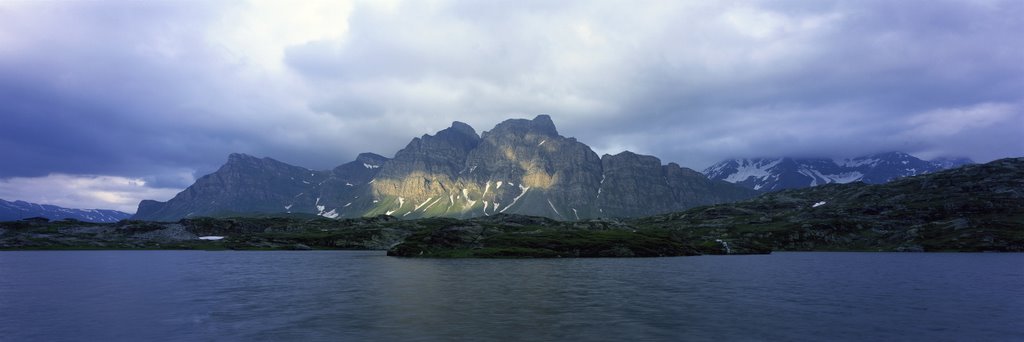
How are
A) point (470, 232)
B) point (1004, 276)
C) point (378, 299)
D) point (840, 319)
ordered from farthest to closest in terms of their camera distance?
point (470, 232)
point (1004, 276)
point (378, 299)
point (840, 319)

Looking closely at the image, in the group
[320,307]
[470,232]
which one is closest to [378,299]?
[320,307]

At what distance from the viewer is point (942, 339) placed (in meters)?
40.7

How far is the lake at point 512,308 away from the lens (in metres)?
43.4

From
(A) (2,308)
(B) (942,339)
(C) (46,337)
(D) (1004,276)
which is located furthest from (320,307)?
(D) (1004,276)

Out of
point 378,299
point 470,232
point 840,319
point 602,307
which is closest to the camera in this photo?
point 840,319

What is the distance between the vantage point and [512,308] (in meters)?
56.3

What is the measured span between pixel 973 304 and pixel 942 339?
27140 millimetres

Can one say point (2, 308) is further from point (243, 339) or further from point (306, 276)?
point (306, 276)

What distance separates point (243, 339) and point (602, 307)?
33.4m

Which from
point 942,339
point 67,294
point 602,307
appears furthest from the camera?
point 67,294

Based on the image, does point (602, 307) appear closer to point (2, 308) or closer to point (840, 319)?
point (840, 319)

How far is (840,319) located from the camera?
166 feet

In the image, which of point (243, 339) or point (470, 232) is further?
point (470, 232)

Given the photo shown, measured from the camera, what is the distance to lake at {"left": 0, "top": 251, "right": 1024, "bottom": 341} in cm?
4341
